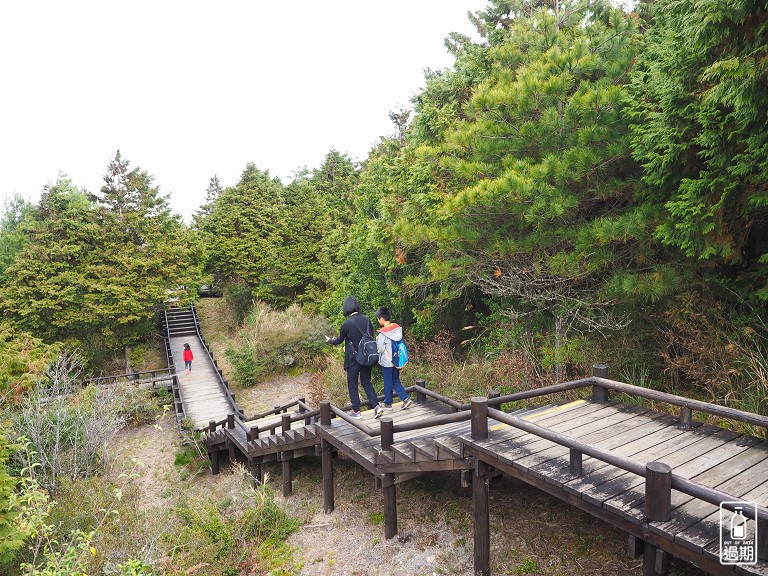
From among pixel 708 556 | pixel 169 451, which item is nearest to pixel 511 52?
pixel 708 556

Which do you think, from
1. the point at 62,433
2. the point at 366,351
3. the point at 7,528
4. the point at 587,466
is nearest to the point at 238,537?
the point at 7,528

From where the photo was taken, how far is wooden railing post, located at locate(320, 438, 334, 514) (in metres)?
7.62

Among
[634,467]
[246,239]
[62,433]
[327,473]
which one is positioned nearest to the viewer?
[634,467]

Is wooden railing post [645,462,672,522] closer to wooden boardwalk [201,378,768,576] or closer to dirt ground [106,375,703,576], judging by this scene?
wooden boardwalk [201,378,768,576]

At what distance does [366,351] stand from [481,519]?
274 cm

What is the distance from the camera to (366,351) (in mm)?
6773

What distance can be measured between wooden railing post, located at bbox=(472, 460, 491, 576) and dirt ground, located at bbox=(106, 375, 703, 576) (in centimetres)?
30

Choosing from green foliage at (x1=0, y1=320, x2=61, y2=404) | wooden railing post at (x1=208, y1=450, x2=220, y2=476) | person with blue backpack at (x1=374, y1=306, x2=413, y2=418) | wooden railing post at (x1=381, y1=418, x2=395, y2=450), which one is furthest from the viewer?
wooden railing post at (x1=208, y1=450, x2=220, y2=476)

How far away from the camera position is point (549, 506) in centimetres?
646

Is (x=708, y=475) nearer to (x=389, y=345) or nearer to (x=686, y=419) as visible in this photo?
(x=686, y=419)

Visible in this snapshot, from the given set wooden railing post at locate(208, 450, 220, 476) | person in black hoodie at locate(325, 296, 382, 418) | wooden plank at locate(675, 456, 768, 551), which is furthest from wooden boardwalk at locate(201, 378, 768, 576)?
wooden railing post at locate(208, 450, 220, 476)

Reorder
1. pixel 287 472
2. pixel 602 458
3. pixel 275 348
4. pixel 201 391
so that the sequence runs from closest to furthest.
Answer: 1. pixel 602 458
2. pixel 287 472
3. pixel 201 391
4. pixel 275 348

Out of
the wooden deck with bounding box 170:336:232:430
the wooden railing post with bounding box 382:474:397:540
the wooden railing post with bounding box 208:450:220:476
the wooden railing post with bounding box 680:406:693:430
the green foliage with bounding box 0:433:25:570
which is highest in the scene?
the wooden railing post with bounding box 680:406:693:430

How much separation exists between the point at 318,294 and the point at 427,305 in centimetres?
1477
